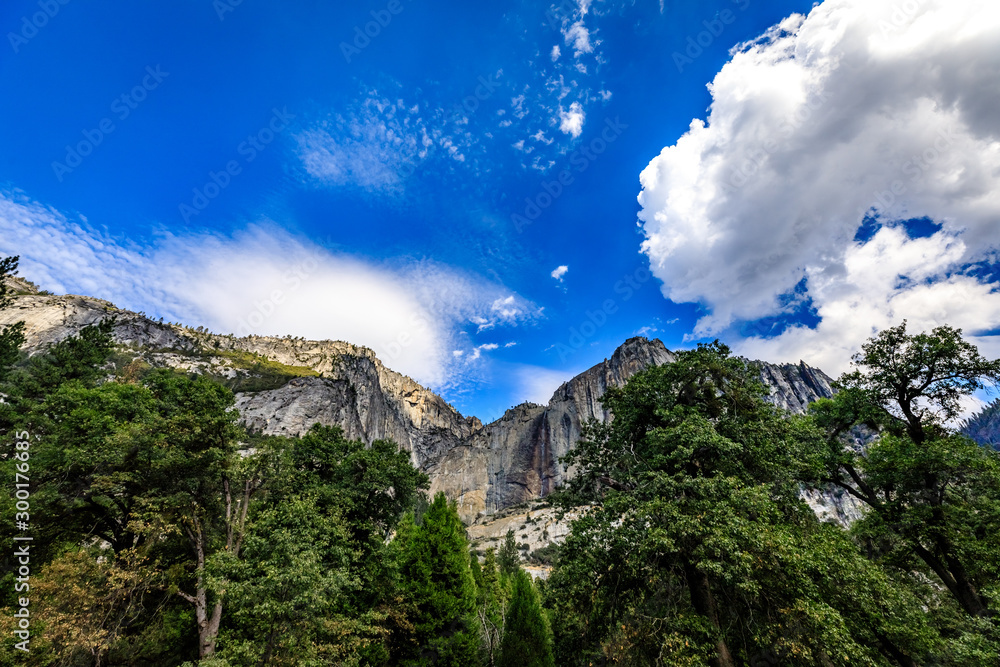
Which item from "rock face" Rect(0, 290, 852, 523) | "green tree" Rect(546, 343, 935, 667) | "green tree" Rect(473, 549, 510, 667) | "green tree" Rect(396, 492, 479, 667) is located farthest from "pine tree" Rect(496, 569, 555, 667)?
"rock face" Rect(0, 290, 852, 523)

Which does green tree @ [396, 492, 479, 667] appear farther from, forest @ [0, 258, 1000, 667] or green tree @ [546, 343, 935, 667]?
green tree @ [546, 343, 935, 667]

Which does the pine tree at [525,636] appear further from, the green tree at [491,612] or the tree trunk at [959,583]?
the tree trunk at [959,583]

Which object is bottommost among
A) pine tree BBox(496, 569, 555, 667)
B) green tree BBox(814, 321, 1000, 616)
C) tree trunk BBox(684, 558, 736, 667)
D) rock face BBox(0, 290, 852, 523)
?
pine tree BBox(496, 569, 555, 667)

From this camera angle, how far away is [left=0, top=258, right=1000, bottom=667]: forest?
8.60m

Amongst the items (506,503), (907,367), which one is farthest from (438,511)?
(506,503)

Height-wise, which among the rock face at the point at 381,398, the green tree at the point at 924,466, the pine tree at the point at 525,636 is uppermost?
the rock face at the point at 381,398

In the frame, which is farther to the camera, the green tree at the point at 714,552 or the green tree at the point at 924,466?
the green tree at the point at 924,466

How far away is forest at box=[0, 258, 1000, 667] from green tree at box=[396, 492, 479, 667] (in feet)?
0.45

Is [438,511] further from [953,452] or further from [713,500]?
[953,452]

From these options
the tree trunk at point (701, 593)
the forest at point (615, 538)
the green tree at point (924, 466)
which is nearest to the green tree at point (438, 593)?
the forest at point (615, 538)

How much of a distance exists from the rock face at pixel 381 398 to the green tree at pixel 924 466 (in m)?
68.2

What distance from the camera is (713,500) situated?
9211mm

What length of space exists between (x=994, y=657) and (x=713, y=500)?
5.84 meters

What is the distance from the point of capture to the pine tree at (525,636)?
22.0m
